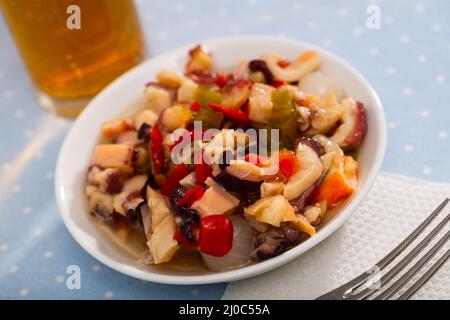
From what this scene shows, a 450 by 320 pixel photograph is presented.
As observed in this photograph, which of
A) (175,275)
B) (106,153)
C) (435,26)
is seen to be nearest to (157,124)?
(106,153)

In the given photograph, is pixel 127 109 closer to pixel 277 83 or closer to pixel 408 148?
pixel 277 83

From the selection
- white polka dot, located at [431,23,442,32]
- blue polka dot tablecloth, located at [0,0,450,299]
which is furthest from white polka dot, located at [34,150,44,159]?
white polka dot, located at [431,23,442,32]

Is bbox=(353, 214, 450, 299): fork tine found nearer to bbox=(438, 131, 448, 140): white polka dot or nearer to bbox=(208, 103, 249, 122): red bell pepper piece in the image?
bbox=(438, 131, 448, 140): white polka dot

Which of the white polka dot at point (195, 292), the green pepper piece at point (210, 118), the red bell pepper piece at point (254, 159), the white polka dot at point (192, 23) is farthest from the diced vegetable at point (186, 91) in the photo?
→ the white polka dot at point (192, 23)

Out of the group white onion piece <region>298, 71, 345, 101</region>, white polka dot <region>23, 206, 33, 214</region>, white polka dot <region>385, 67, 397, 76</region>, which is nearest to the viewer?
white onion piece <region>298, 71, 345, 101</region>

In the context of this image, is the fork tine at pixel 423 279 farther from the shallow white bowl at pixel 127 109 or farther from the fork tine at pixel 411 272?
the shallow white bowl at pixel 127 109
